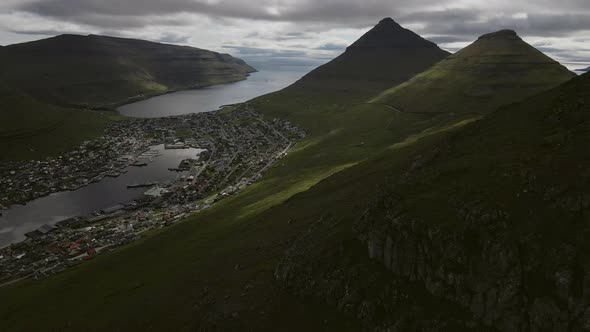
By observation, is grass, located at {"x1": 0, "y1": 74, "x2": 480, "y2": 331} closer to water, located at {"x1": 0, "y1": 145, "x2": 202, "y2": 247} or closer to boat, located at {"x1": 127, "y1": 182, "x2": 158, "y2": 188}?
water, located at {"x1": 0, "y1": 145, "x2": 202, "y2": 247}

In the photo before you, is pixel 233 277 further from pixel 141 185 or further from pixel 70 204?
pixel 141 185

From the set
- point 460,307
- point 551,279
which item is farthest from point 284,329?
point 551,279

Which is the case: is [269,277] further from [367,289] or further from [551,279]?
[551,279]

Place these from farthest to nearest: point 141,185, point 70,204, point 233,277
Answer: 1. point 141,185
2. point 70,204
3. point 233,277

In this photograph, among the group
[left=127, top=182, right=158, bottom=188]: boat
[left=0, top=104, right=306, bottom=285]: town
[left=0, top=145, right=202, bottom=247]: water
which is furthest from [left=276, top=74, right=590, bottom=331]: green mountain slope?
[left=127, top=182, right=158, bottom=188]: boat

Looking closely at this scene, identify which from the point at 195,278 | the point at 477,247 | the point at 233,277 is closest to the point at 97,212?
the point at 195,278

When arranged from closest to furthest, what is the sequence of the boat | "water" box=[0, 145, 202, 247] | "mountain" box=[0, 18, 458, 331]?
1. "mountain" box=[0, 18, 458, 331]
2. "water" box=[0, 145, 202, 247]
3. the boat

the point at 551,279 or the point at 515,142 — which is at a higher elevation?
the point at 515,142

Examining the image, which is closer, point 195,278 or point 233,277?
point 233,277
